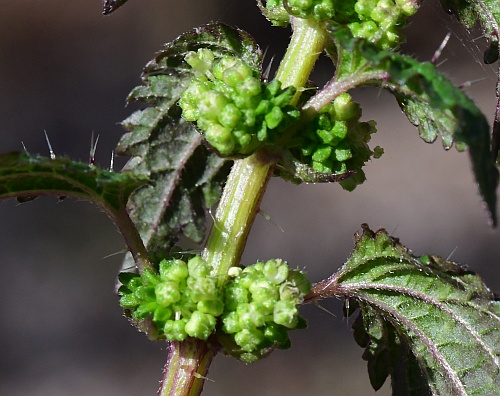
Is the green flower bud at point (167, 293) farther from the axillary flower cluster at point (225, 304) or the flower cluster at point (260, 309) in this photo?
the flower cluster at point (260, 309)

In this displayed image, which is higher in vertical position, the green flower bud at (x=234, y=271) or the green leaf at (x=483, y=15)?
the green leaf at (x=483, y=15)

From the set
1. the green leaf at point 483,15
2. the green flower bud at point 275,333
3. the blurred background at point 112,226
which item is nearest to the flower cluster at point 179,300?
the green flower bud at point 275,333

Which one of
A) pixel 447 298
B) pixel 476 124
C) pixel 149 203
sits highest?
pixel 476 124

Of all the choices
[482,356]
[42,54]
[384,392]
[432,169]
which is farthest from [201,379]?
[42,54]

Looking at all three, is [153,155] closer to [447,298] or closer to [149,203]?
[149,203]

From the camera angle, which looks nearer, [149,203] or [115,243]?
[149,203]

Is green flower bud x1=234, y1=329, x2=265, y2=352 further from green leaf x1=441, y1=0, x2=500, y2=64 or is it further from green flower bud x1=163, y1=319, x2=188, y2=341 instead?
green leaf x1=441, y1=0, x2=500, y2=64

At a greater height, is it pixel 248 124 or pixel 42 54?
pixel 248 124

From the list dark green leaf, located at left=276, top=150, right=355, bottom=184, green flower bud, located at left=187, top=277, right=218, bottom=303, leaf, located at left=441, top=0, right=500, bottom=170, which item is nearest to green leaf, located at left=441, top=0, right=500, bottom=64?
leaf, located at left=441, top=0, right=500, bottom=170
